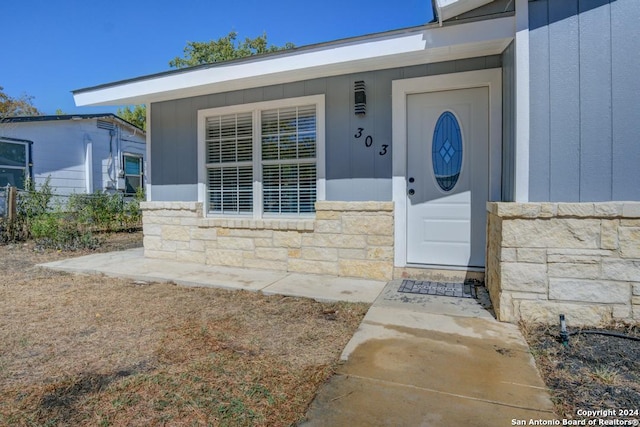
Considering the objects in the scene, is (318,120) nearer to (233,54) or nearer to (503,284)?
(503,284)

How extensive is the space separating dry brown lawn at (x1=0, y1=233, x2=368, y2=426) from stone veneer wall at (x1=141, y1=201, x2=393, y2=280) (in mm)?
902

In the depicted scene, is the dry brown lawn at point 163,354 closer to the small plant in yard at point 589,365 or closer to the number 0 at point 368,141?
the small plant in yard at point 589,365

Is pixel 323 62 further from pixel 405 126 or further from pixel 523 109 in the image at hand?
pixel 523 109

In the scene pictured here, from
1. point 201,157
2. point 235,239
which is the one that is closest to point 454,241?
point 235,239

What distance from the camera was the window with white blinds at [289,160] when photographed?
4402mm

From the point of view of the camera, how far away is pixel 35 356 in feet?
7.48

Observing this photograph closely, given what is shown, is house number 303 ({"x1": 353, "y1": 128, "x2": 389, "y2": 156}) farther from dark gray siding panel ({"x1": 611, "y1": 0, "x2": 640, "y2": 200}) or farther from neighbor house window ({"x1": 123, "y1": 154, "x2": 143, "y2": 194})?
neighbor house window ({"x1": 123, "y1": 154, "x2": 143, "y2": 194})

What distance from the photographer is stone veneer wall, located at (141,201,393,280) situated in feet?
12.9

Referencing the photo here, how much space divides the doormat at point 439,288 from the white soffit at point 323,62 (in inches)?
90.9

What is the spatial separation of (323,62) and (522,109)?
2.02m

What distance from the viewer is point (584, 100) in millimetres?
2580

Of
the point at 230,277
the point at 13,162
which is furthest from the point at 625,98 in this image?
the point at 13,162

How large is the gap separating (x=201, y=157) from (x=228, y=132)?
0.53m

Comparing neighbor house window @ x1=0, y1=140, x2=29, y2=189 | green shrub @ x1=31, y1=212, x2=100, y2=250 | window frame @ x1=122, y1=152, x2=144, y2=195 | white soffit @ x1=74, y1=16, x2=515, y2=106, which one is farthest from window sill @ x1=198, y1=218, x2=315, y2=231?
window frame @ x1=122, y1=152, x2=144, y2=195
